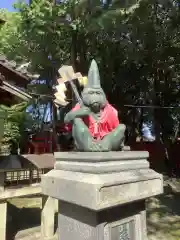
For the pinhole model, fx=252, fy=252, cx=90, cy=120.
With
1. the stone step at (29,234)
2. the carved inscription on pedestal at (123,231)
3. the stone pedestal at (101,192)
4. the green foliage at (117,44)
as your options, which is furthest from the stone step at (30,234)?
the green foliage at (117,44)

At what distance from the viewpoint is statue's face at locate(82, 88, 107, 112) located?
3061mm

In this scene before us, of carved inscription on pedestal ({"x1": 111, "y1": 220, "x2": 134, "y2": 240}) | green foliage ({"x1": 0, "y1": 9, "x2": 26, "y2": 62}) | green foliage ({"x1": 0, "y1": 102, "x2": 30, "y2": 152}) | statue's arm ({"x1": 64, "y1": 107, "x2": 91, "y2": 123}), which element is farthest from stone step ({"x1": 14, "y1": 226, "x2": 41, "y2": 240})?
green foliage ({"x1": 0, "y1": 9, "x2": 26, "y2": 62})

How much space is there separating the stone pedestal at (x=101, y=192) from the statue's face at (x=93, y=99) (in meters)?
0.62

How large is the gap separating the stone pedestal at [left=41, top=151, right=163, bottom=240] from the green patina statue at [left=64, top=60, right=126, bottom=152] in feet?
0.55

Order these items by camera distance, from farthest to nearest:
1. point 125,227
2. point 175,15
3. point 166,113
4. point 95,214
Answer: point 166,113
point 175,15
point 125,227
point 95,214

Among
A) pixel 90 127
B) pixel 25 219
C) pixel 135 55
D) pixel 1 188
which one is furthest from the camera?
pixel 135 55

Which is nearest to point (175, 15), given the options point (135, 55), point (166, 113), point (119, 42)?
point (135, 55)

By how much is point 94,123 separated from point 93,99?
0.30m

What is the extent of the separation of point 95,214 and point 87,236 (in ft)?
0.88

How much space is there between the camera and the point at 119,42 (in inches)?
506

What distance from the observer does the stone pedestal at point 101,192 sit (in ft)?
8.11

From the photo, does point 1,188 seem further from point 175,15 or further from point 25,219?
point 175,15

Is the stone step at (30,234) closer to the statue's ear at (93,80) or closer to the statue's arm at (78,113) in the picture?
the statue's arm at (78,113)

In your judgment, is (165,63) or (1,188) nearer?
(1,188)
